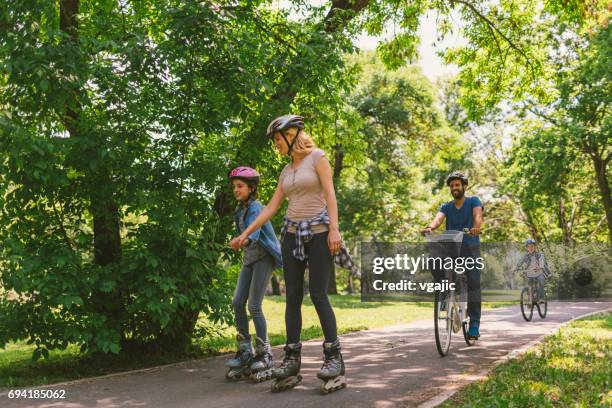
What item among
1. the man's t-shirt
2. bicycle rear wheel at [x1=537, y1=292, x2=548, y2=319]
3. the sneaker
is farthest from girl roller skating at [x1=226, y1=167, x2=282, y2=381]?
bicycle rear wheel at [x1=537, y1=292, x2=548, y2=319]

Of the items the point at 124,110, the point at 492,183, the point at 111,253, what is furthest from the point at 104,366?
the point at 492,183

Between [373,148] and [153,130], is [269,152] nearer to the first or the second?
[153,130]

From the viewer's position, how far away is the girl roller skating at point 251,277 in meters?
6.34

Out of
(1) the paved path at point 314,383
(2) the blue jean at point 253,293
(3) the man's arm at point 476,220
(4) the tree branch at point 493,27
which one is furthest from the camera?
(4) the tree branch at point 493,27

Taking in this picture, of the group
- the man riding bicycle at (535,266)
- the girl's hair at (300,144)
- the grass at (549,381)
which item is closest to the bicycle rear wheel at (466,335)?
the grass at (549,381)

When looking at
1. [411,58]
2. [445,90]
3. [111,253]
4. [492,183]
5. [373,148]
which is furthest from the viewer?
[445,90]

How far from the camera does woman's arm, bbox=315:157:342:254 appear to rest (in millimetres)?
5434

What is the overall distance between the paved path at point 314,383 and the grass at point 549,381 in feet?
1.28

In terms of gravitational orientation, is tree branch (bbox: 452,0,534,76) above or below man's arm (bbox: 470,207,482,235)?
above

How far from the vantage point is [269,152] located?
816 centimetres

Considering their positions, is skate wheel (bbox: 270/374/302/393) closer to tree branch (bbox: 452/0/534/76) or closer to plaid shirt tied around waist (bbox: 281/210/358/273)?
plaid shirt tied around waist (bbox: 281/210/358/273)

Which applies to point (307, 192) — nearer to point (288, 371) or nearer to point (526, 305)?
point (288, 371)

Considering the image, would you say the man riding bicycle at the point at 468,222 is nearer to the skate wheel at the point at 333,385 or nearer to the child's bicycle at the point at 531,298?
the skate wheel at the point at 333,385

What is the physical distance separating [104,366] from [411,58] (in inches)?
425
